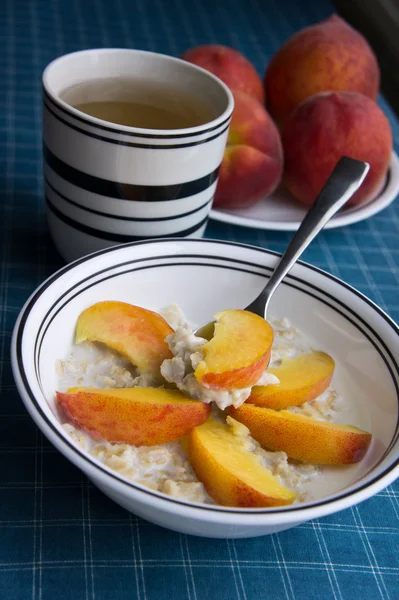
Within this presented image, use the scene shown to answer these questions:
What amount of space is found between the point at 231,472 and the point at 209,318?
25 cm

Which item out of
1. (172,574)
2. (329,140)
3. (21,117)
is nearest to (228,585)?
(172,574)

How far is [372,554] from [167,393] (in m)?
0.22

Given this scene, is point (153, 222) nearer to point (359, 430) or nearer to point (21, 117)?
point (359, 430)

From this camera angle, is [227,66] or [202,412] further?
[227,66]

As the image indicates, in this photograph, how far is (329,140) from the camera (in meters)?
0.89

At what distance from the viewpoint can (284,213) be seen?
36.8 inches

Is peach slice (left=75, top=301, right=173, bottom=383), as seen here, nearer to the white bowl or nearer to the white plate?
the white bowl

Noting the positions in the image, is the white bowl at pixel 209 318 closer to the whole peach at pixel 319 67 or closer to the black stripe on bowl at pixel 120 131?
the black stripe on bowl at pixel 120 131

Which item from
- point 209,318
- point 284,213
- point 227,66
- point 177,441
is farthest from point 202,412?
point 227,66

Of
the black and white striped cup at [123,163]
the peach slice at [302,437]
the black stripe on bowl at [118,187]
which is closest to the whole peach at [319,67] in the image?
the black and white striped cup at [123,163]

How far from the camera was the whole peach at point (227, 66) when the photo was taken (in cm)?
99

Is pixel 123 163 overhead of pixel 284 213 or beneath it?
overhead

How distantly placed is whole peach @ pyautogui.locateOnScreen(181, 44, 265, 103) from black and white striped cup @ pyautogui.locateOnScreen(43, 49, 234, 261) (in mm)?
203

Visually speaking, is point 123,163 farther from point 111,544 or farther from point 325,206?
point 111,544
